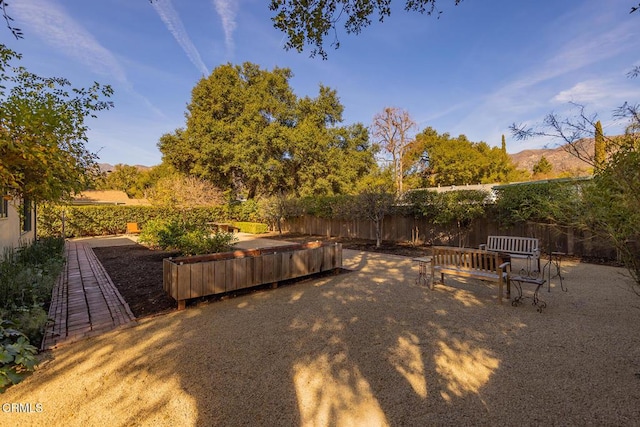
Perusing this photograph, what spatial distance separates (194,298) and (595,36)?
960 centimetres

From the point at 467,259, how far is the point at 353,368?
11.7 ft

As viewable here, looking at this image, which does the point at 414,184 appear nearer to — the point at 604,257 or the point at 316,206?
the point at 316,206

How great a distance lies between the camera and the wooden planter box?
491 centimetres

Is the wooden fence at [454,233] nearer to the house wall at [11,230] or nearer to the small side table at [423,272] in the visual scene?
the small side table at [423,272]

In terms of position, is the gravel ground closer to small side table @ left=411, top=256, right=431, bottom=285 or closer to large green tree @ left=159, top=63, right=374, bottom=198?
small side table @ left=411, top=256, right=431, bottom=285

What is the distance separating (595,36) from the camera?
20.6 feet

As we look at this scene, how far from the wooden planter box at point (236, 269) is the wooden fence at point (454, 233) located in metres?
4.91

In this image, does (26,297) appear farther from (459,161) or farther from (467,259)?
(459,161)

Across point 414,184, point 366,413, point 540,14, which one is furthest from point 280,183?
point 366,413

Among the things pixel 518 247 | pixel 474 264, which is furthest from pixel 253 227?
pixel 474 264

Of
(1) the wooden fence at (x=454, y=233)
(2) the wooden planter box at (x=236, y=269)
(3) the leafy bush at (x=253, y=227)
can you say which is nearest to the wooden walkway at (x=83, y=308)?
(2) the wooden planter box at (x=236, y=269)

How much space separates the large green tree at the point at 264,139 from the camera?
2517cm

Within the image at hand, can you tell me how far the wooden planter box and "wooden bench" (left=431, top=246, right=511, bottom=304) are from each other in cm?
251

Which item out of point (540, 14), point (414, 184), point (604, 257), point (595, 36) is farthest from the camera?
point (414, 184)
